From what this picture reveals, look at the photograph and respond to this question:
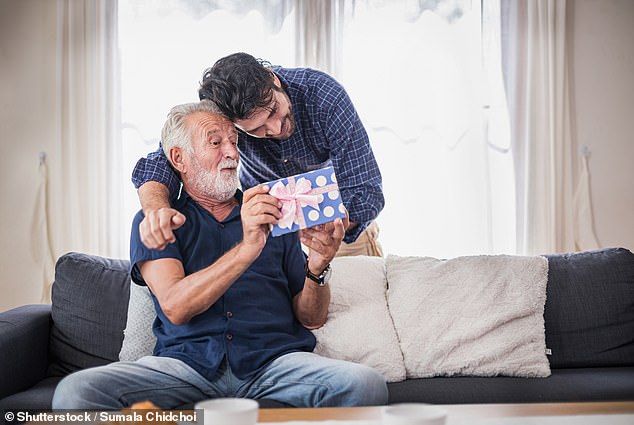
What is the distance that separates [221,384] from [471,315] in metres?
0.84

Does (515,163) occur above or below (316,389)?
above

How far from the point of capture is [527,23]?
3.38 meters

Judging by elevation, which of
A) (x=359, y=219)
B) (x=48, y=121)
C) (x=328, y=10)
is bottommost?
(x=359, y=219)

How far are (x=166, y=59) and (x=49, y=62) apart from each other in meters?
0.56

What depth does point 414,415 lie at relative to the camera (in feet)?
3.43

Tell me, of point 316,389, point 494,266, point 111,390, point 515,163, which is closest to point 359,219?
point 494,266

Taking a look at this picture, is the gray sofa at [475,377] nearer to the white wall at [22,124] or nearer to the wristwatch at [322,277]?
the wristwatch at [322,277]

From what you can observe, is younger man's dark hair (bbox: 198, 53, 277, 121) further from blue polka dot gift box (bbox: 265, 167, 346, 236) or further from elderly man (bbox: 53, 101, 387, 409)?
blue polka dot gift box (bbox: 265, 167, 346, 236)

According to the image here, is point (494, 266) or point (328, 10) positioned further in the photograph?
point (328, 10)

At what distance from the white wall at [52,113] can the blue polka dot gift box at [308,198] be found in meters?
1.93

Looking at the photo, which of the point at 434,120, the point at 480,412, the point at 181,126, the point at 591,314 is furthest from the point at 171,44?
the point at 480,412

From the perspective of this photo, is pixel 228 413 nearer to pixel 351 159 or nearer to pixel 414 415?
pixel 414 415

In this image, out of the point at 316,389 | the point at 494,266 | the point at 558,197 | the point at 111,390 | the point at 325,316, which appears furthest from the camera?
the point at 558,197

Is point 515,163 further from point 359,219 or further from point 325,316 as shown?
point 325,316
